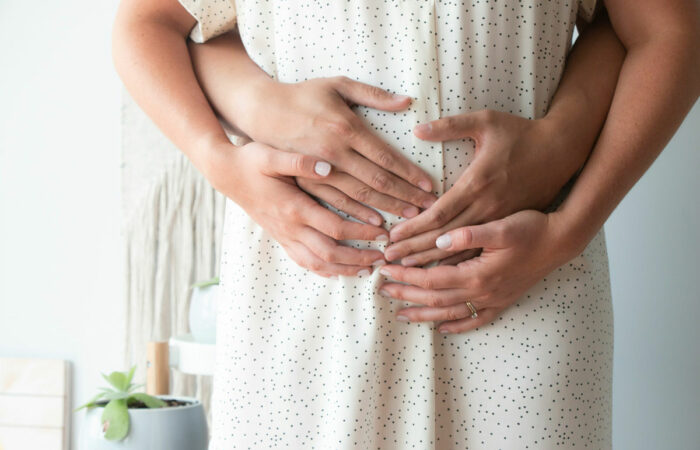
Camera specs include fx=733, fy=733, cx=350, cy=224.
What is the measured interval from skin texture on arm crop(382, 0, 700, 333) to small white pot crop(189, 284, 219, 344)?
81 cm

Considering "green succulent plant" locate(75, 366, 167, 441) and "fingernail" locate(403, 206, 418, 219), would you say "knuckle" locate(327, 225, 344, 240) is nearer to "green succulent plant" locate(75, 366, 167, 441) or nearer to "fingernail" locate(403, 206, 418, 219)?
"fingernail" locate(403, 206, 418, 219)

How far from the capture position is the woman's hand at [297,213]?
0.55 metres

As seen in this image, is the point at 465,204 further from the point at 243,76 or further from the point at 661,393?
the point at 661,393

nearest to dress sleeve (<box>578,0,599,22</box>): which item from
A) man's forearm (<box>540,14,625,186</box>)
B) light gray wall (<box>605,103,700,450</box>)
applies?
man's forearm (<box>540,14,625,186</box>)

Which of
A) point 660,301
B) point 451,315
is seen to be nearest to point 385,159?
point 451,315

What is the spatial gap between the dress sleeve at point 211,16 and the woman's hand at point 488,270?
271 mm

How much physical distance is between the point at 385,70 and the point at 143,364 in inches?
55.8

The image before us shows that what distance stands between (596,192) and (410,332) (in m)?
0.18

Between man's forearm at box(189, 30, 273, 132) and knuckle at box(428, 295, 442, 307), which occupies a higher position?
man's forearm at box(189, 30, 273, 132)

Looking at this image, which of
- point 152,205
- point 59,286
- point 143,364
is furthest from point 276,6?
point 59,286

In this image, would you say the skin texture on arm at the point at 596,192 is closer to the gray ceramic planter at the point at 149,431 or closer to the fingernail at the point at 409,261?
the fingernail at the point at 409,261

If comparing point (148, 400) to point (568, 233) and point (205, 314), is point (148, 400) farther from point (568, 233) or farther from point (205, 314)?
point (568, 233)

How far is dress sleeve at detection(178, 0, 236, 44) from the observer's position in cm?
63

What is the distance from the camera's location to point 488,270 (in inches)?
21.1
